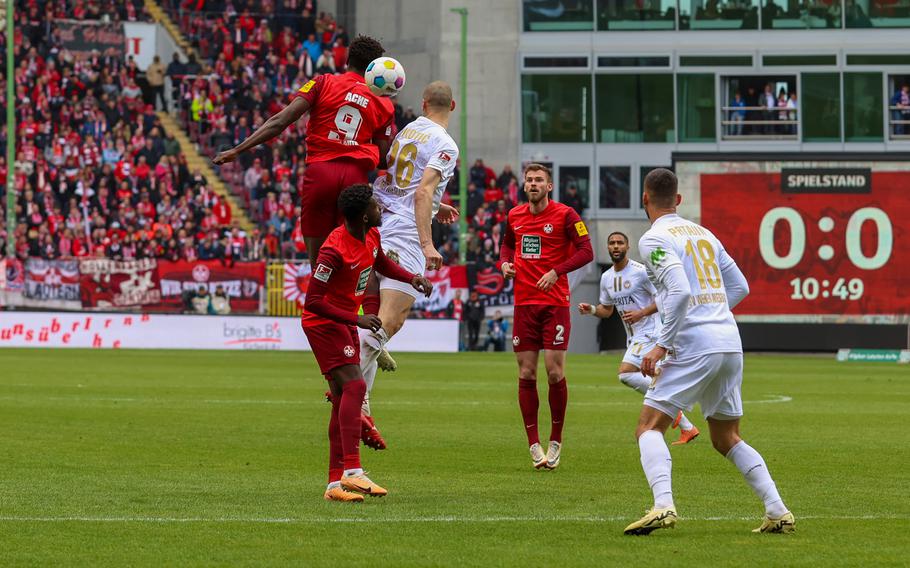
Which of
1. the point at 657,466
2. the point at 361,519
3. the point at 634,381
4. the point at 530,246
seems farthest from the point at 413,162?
the point at 634,381

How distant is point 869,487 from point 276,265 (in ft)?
106

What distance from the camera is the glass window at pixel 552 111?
54625mm

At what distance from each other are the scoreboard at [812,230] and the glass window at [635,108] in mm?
13478

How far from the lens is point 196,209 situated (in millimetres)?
45875

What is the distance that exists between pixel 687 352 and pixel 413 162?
437cm

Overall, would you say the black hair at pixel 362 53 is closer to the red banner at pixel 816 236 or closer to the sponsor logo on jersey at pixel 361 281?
the sponsor logo on jersey at pixel 361 281

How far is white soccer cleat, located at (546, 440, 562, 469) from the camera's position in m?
12.8

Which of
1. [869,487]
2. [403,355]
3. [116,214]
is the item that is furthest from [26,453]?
[116,214]

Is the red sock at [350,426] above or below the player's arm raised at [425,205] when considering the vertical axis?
below

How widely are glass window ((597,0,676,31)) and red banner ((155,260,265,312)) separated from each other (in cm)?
1760

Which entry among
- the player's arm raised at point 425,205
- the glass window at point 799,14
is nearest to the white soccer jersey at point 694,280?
the player's arm raised at point 425,205

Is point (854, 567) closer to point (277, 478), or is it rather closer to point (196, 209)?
point (277, 478)

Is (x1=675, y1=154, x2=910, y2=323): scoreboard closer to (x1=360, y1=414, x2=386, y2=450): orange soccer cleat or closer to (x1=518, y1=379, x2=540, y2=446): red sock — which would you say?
(x1=518, y1=379, x2=540, y2=446): red sock

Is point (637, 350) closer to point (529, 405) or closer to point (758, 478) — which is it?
point (529, 405)
